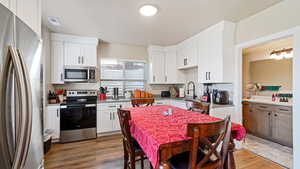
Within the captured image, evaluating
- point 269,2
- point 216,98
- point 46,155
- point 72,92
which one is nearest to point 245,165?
point 216,98

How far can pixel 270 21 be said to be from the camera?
84.4 inches

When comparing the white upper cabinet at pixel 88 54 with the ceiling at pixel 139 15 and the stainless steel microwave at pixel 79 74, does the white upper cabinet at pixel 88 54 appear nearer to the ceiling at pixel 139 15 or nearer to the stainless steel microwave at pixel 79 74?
the stainless steel microwave at pixel 79 74

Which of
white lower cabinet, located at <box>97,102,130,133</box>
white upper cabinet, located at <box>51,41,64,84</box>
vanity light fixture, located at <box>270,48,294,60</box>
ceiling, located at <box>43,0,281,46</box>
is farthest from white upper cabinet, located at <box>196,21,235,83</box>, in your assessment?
white upper cabinet, located at <box>51,41,64,84</box>

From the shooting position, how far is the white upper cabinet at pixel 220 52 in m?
2.61

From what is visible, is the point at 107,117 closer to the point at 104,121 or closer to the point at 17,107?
the point at 104,121

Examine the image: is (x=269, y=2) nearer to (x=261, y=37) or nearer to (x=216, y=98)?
(x=261, y=37)

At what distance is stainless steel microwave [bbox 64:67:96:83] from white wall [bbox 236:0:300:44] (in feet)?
11.1

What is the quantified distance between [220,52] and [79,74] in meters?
3.22

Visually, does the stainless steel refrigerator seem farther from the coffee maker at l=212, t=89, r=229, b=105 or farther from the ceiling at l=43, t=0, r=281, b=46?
the coffee maker at l=212, t=89, r=229, b=105

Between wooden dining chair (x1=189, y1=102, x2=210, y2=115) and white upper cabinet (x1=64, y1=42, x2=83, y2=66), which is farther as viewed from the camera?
white upper cabinet (x1=64, y1=42, x2=83, y2=66)

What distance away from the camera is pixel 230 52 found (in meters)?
2.69

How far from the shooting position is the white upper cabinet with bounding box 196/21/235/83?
261 centimetres

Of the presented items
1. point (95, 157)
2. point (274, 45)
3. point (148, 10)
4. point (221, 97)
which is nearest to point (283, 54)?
point (274, 45)

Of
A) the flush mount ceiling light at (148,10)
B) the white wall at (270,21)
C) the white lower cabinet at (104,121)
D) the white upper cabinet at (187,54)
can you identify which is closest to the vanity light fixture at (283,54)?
the white wall at (270,21)
